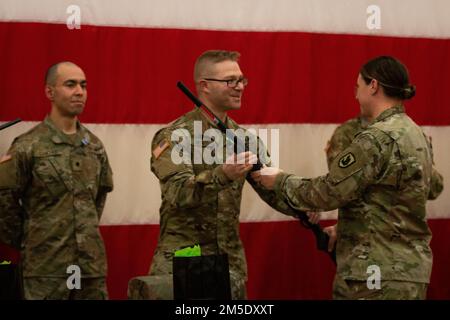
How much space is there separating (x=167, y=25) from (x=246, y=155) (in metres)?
1.14

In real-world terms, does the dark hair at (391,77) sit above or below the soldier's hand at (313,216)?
above

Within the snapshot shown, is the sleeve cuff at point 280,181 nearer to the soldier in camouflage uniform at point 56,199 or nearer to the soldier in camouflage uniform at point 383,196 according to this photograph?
the soldier in camouflage uniform at point 383,196

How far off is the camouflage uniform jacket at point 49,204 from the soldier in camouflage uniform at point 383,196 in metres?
0.95

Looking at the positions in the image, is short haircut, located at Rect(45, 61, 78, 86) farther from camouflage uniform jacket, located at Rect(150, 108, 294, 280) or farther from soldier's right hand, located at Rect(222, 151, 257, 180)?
soldier's right hand, located at Rect(222, 151, 257, 180)

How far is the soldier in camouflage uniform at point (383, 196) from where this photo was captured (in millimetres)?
3025

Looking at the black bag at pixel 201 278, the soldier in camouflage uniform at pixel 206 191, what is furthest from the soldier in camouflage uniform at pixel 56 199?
the black bag at pixel 201 278

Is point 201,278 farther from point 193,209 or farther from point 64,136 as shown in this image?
point 64,136

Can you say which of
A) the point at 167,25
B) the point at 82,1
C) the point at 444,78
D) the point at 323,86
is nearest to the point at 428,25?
the point at 444,78

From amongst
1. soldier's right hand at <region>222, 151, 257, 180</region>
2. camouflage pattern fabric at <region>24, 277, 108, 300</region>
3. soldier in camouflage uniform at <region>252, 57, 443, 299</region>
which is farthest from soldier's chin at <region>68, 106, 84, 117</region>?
soldier in camouflage uniform at <region>252, 57, 443, 299</region>

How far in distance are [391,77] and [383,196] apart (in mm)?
405

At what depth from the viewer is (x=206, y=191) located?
3.24 m

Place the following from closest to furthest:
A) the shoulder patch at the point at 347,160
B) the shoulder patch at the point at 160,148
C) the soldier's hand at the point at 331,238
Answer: the shoulder patch at the point at 347,160
the shoulder patch at the point at 160,148
the soldier's hand at the point at 331,238
